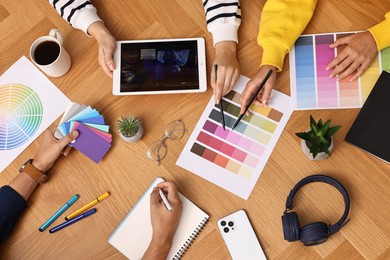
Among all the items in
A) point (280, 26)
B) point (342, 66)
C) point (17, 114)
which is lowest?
point (342, 66)

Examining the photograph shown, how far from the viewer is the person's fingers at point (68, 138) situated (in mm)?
947

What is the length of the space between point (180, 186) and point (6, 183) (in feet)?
1.42

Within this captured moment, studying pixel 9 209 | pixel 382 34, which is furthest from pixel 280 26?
pixel 9 209

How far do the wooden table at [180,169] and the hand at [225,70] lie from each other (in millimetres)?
33

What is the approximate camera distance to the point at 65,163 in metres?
0.97

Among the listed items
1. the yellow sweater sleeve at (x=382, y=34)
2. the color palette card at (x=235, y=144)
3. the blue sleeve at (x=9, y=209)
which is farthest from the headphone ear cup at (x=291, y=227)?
the blue sleeve at (x=9, y=209)

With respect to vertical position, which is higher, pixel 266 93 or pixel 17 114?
pixel 17 114

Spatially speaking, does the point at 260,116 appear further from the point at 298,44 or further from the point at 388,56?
the point at 388,56

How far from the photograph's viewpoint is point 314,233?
83cm

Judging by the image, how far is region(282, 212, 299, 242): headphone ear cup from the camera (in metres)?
0.85

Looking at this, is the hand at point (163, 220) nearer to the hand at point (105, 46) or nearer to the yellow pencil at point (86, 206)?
the yellow pencil at point (86, 206)

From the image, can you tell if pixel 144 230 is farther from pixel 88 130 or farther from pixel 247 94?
pixel 247 94

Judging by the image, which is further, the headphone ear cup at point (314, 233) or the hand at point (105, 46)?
the hand at point (105, 46)

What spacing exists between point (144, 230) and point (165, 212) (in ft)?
0.25
